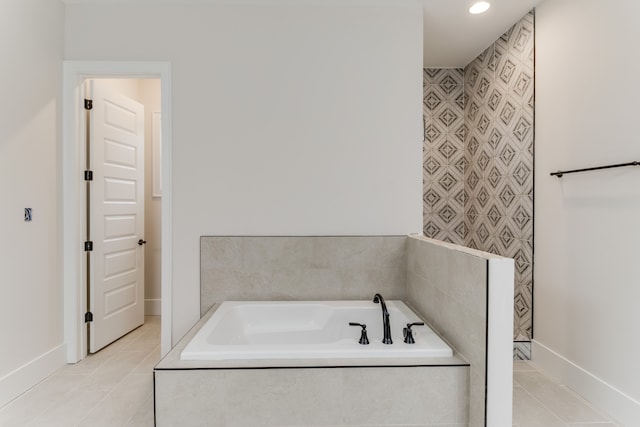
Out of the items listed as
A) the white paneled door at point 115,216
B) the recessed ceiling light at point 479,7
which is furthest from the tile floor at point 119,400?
the recessed ceiling light at point 479,7

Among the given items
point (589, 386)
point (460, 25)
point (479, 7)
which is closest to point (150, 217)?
point (460, 25)

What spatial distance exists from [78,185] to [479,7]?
3154mm

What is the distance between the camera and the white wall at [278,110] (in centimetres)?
278

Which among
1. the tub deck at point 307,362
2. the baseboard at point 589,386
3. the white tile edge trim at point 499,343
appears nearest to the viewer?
the white tile edge trim at point 499,343

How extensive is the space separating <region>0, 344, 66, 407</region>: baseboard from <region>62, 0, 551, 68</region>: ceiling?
244 cm

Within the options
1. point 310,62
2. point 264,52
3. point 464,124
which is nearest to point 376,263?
point 310,62

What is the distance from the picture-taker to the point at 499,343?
5.02 ft

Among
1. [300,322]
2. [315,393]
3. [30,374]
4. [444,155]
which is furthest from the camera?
[444,155]

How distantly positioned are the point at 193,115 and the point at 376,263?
168cm

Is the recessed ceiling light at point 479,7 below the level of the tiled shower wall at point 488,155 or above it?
above

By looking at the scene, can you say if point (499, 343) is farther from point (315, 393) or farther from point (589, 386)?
point (589, 386)

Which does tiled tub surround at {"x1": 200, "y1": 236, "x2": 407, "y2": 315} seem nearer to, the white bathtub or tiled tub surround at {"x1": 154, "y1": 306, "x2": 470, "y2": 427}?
the white bathtub

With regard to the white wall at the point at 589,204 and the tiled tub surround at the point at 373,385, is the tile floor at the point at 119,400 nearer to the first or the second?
the white wall at the point at 589,204

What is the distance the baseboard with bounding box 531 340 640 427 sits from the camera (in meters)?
2.03
